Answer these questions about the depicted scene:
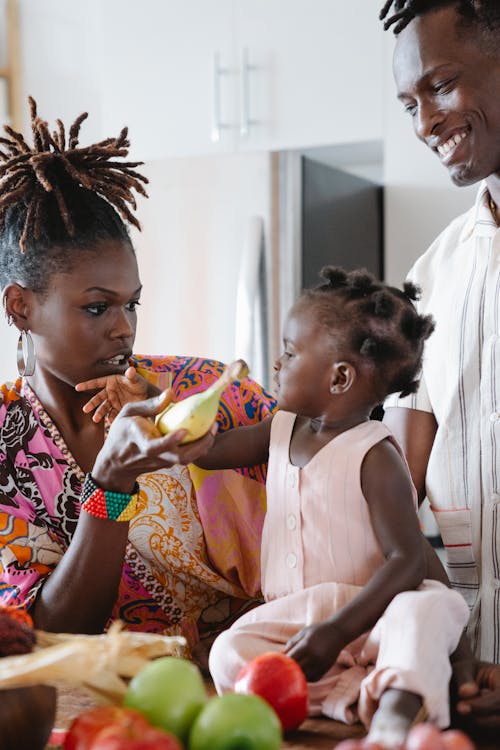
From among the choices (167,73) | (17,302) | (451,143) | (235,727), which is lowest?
(235,727)

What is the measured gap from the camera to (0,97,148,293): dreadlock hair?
1405 mm

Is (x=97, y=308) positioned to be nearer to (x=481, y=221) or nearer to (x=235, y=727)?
(x=481, y=221)

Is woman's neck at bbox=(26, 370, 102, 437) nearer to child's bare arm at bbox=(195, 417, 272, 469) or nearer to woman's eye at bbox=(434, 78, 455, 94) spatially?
child's bare arm at bbox=(195, 417, 272, 469)

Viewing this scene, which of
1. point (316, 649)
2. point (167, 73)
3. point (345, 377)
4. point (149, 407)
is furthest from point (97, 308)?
point (167, 73)

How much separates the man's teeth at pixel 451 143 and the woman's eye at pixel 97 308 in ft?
1.70

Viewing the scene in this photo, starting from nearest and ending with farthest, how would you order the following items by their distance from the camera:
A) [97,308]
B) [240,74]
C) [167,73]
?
[97,308] < [240,74] < [167,73]

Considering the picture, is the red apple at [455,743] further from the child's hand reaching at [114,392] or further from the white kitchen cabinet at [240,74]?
the white kitchen cabinet at [240,74]

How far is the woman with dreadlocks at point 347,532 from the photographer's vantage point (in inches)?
39.6

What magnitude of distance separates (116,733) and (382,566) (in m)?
0.45

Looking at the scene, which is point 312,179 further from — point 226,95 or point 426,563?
point 426,563

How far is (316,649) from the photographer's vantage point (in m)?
1.03

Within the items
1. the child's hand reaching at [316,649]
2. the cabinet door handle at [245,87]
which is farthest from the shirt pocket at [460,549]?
the cabinet door handle at [245,87]

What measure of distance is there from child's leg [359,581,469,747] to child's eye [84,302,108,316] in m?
0.59

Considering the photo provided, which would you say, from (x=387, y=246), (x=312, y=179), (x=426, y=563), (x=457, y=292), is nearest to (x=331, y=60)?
(x=312, y=179)
